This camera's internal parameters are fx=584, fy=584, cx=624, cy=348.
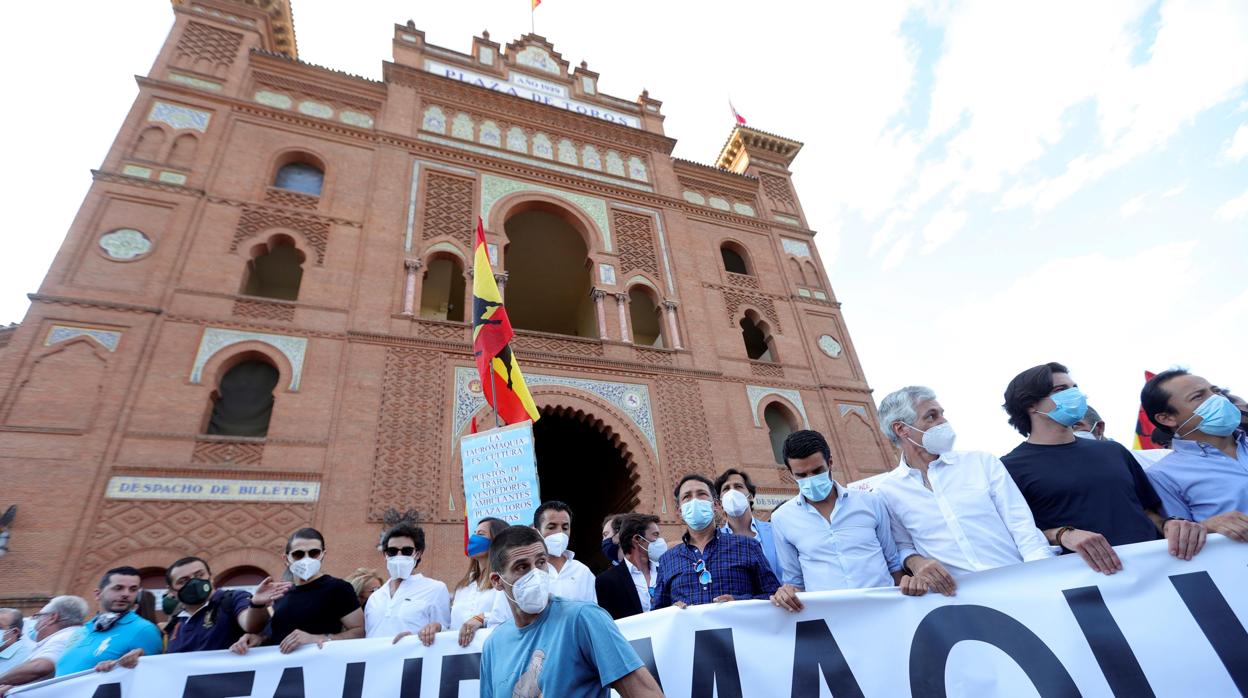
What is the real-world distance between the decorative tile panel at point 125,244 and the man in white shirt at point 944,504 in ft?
33.3

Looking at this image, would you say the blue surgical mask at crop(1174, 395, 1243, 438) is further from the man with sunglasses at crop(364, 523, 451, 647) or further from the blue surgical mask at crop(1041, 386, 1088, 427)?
the man with sunglasses at crop(364, 523, 451, 647)

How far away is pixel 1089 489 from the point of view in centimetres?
240

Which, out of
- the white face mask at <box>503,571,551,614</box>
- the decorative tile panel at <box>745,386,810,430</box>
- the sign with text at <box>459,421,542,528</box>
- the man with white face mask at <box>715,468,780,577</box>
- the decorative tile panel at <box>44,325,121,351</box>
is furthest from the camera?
the decorative tile panel at <box>745,386,810,430</box>

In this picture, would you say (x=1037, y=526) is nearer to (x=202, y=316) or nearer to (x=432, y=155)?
(x=202, y=316)

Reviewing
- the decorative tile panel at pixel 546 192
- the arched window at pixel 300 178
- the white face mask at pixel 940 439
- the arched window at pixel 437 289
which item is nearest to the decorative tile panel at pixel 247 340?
the arched window at pixel 300 178

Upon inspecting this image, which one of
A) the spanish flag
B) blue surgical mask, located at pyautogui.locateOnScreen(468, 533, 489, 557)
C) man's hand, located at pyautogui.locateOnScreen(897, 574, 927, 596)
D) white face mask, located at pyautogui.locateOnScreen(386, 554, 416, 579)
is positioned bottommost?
man's hand, located at pyautogui.locateOnScreen(897, 574, 927, 596)

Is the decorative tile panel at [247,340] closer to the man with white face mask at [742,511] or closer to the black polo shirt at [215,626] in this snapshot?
the black polo shirt at [215,626]

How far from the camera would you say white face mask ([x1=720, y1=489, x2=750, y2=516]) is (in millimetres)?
3467

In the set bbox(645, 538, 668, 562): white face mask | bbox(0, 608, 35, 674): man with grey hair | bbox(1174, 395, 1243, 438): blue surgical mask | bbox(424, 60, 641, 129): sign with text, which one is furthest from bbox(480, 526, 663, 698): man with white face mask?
bbox(424, 60, 641, 129): sign with text

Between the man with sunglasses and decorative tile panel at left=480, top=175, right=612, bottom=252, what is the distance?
8350mm

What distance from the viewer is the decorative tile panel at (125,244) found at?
327 inches

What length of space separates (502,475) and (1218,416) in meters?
4.89

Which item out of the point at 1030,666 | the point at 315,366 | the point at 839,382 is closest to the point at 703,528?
the point at 1030,666

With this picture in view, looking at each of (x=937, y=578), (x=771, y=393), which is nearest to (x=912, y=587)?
(x=937, y=578)
